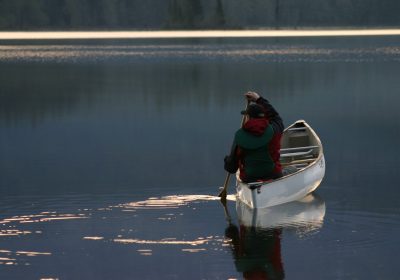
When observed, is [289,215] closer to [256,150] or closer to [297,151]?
[256,150]

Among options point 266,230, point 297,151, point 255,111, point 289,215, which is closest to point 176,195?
point 255,111

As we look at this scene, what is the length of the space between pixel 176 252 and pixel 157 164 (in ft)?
28.2

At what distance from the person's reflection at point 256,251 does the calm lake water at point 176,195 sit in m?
0.03

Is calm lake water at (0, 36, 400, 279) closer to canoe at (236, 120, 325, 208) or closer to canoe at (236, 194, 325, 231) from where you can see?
canoe at (236, 194, 325, 231)

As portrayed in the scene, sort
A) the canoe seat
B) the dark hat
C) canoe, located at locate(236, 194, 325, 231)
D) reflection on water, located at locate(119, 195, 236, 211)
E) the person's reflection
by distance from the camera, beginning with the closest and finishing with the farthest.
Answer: the person's reflection
canoe, located at locate(236, 194, 325, 231)
the dark hat
reflection on water, located at locate(119, 195, 236, 211)
the canoe seat

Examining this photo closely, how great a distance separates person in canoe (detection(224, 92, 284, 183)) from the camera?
18734mm

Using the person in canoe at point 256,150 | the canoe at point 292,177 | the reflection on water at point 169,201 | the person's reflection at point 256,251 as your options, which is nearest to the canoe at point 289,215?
the canoe at point 292,177

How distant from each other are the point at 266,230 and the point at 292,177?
2206 mm

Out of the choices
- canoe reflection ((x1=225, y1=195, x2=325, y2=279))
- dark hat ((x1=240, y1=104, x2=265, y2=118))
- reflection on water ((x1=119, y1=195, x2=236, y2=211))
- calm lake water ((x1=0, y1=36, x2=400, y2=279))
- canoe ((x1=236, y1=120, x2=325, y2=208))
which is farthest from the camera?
reflection on water ((x1=119, y1=195, x2=236, y2=211))

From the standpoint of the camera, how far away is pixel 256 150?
61.5 ft

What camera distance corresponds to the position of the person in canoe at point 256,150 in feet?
61.5

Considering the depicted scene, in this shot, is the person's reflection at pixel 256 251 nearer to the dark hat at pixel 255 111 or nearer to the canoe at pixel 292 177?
the canoe at pixel 292 177

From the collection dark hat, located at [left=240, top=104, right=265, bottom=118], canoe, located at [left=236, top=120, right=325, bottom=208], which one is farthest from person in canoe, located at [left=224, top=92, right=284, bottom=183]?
canoe, located at [left=236, top=120, right=325, bottom=208]

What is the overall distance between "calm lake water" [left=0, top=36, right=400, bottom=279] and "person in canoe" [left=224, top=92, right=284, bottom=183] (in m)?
0.62
